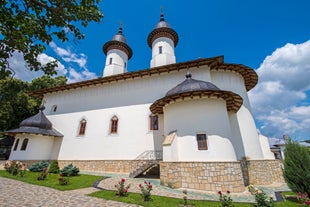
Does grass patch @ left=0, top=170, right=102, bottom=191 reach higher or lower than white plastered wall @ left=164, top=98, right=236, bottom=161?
lower

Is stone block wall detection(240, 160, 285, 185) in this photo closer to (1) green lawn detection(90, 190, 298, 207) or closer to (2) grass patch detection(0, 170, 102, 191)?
(1) green lawn detection(90, 190, 298, 207)

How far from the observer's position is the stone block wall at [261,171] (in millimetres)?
10164

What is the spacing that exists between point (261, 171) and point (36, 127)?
18674mm

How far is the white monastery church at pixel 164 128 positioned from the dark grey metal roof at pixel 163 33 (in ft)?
5.83

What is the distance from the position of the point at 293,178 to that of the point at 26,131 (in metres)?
17.8

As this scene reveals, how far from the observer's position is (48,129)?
1522cm

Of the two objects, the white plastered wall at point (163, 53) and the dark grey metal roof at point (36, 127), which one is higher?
the white plastered wall at point (163, 53)

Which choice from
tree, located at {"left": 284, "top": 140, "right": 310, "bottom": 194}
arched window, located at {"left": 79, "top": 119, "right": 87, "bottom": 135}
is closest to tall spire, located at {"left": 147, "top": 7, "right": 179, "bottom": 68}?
arched window, located at {"left": 79, "top": 119, "right": 87, "bottom": 135}

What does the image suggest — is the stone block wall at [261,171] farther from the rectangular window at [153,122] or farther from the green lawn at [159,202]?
the rectangular window at [153,122]

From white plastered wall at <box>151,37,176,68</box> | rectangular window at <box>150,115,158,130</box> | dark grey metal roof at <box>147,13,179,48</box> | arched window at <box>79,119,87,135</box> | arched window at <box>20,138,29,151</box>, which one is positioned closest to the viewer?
rectangular window at <box>150,115,158,130</box>

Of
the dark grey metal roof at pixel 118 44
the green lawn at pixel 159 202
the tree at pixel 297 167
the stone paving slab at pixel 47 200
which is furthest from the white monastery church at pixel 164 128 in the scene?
the dark grey metal roof at pixel 118 44

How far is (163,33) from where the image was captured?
19.9 m

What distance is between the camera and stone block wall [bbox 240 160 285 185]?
33.3 ft

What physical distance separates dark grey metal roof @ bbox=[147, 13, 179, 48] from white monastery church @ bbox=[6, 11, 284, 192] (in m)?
1.78
